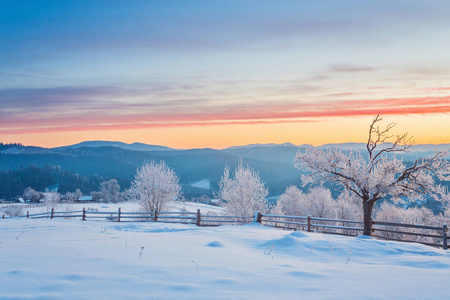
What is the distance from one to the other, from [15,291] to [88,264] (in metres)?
2.10

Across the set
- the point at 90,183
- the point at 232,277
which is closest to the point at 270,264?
the point at 232,277

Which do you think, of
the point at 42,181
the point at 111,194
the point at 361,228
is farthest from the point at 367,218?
the point at 42,181

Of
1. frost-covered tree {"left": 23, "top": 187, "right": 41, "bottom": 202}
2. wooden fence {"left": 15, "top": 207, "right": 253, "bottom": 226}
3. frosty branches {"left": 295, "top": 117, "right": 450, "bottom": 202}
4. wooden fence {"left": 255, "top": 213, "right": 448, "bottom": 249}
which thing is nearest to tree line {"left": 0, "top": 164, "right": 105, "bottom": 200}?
frost-covered tree {"left": 23, "top": 187, "right": 41, "bottom": 202}

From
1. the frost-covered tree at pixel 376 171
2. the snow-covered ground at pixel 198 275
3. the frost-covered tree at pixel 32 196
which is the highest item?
the frost-covered tree at pixel 376 171

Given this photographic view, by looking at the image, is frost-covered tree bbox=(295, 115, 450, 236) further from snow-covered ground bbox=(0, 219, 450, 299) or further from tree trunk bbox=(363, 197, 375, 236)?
snow-covered ground bbox=(0, 219, 450, 299)

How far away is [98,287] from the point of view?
18.6 feet

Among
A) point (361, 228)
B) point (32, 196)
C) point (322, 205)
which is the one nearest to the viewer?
point (361, 228)

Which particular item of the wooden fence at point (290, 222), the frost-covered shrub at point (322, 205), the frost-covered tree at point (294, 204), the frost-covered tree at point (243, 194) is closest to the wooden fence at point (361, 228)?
the wooden fence at point (290, 222)

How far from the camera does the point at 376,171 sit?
1938cm

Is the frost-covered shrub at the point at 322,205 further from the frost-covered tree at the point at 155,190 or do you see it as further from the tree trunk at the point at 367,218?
the tree trunk at the point at 367,218

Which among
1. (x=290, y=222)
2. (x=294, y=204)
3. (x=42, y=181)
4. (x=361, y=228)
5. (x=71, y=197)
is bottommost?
(x=71, y=197)

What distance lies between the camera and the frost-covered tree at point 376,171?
18.5 meters

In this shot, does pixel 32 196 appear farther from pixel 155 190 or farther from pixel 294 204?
pixel 155 190

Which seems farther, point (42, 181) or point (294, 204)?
point (42, 181)
